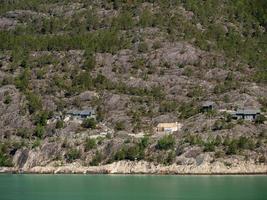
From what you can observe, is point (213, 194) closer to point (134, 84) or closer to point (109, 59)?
point (134, 84)

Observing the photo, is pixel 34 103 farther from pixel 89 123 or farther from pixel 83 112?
pixel 89 123

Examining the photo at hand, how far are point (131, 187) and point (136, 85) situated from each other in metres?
60.6

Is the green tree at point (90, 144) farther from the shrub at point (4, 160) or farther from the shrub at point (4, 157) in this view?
the shrub at point (4, 160)

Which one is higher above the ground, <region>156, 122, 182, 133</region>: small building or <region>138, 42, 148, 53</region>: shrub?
<region>138, 42, 148, 53</region>: shrub

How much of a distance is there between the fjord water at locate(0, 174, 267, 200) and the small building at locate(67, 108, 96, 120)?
25.0 metres

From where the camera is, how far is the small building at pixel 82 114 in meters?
154

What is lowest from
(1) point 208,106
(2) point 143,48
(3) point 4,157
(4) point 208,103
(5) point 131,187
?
(3) point 4,157

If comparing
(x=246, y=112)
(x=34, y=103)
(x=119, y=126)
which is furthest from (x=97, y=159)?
(x=246, y=112)

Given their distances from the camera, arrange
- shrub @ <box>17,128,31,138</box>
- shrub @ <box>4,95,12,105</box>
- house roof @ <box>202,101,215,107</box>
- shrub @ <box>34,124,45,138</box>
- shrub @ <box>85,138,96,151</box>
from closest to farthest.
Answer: shrub @ <box>85,138,96,151</box>, shrub @ <box>34,124,45,138</box>, house roof @ <box>202,101,215,107</box>, shrub @ <box>17,128,31,138</box>, shrub @ <box>4,95,12,105</box>

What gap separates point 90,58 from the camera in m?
174

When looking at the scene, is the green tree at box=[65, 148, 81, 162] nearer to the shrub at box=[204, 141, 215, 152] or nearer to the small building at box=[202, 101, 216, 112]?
the shrub at box=[204, 141, 215, 152]

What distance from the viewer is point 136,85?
538 ft

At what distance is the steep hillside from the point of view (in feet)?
448

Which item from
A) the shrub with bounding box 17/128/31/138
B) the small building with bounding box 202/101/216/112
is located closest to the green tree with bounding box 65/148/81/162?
the shrub with bounding box 17/128/31/138
